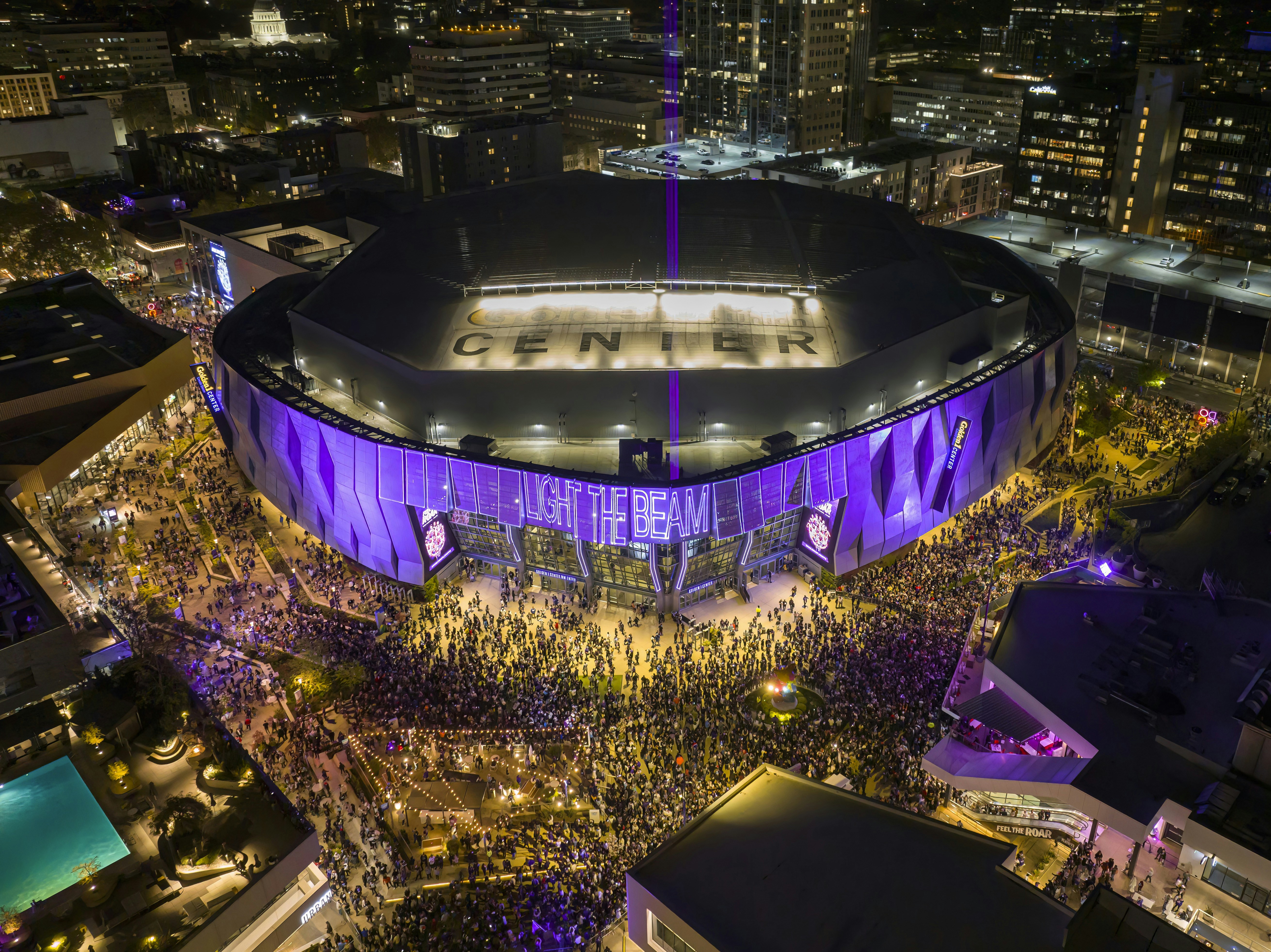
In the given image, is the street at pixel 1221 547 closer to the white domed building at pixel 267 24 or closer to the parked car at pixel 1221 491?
the parked car at pixel 1221 491

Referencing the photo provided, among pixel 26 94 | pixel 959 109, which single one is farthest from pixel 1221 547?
pixel 26 94

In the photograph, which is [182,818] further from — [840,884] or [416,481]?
[416,481]

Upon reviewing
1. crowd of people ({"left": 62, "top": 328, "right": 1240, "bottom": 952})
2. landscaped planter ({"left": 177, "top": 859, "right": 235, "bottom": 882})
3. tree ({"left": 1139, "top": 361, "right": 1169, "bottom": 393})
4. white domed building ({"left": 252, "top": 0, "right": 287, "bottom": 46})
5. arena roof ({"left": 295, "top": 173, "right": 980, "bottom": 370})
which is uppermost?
white domed building ({"left": 252, "top": 0, "right": 287, "bottom": 46})

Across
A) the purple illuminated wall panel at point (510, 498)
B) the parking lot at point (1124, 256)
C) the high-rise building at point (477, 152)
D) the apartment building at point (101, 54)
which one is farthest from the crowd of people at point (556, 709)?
the apartment building at point (101, 54)

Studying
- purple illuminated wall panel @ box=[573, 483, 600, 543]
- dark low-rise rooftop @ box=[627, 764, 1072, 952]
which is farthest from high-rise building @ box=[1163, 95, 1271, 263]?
dark low-rise rooftop @ box=[627, 764, 1072, 952]

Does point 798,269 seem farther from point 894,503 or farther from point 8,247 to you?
point 8,247

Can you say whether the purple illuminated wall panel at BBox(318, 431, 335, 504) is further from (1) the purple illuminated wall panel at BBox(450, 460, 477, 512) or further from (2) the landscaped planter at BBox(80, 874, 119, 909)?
(2) the landscaped planter at BBox(80, 874, 119, 909)
